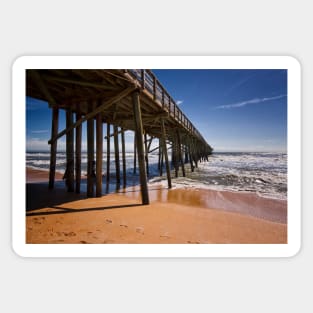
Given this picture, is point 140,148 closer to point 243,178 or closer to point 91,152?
point 91,152

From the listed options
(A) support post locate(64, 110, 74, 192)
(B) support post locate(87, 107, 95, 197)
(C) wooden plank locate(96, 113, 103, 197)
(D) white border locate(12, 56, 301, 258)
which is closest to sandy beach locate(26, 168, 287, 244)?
(D) white border locate(12, 56, 301, 258)

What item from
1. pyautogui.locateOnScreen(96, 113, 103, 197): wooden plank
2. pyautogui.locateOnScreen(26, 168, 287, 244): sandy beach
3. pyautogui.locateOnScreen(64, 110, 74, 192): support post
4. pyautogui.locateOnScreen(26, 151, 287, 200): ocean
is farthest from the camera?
pyautogui.locateOnScreen(64, 110, 74, 192): support post

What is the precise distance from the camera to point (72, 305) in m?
1.87

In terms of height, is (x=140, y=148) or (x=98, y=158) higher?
(x=140, y=148)

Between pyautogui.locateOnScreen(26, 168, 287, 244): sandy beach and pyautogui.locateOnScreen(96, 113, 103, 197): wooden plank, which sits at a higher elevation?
pyautogui.locateOnScreen(96, 113, 103, 197): wooden plank

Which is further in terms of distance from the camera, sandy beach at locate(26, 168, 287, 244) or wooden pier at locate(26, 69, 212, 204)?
wooden pier at locate(26, 69, 212, 204)

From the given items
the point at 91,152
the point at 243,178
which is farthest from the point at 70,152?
the point at 243,178

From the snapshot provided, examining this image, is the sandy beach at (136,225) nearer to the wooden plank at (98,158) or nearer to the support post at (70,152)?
the wooden plank at (98,158)

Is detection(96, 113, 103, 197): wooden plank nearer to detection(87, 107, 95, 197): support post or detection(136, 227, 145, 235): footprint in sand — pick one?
detection(87, 107, 95, 197): support post

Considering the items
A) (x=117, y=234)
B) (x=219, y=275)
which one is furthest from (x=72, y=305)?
(x=219, y=275)
